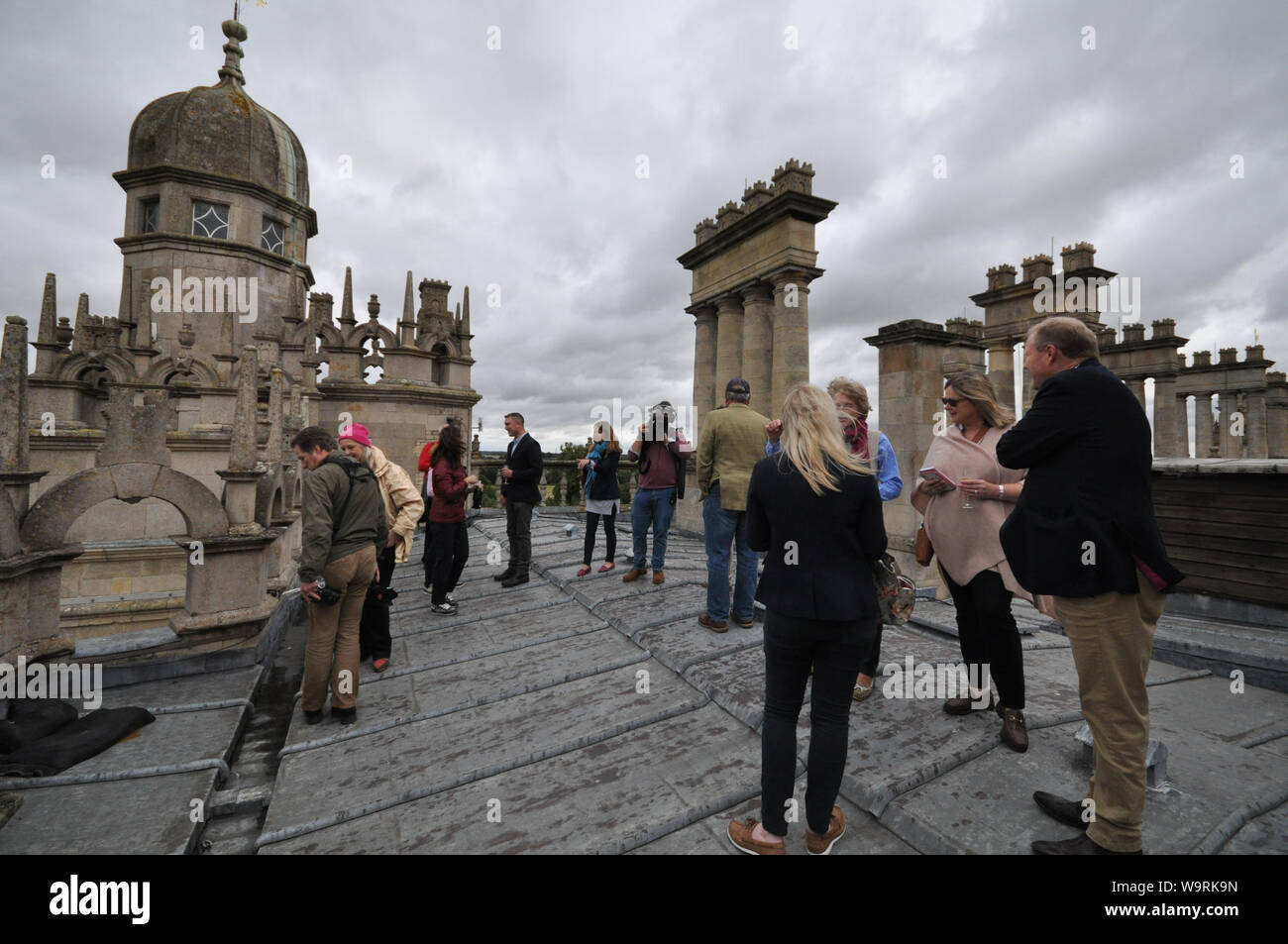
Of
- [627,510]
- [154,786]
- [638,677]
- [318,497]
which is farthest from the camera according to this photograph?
[627,510]

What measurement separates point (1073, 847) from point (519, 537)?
639cm

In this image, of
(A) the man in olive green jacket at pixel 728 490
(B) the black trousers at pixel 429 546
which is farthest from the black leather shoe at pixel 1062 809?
(B) the black trousers at pixel 429 546

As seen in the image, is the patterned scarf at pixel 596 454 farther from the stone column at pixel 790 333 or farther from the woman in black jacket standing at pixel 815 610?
the woman in black jacket standing at pixel 815 610

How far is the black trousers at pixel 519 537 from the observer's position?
7406 mm

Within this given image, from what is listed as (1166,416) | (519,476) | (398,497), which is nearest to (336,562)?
(398,497)

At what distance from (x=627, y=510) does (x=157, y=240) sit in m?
17.5

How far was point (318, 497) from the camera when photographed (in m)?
4.08

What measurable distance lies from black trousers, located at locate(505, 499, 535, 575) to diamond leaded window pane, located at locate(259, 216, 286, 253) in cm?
1821

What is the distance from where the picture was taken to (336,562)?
4238 mm

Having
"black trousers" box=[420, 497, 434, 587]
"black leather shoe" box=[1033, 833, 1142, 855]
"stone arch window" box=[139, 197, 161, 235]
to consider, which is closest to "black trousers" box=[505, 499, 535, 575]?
"black trousers" box=[420, 497, 434, 587]

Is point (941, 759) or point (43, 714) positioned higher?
point (941, 759)

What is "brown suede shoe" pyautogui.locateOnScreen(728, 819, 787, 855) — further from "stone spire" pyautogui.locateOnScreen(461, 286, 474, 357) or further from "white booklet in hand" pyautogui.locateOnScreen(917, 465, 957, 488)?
"stone spire" pyautogui.locateOnScreen(461, 286, 474, 357)
